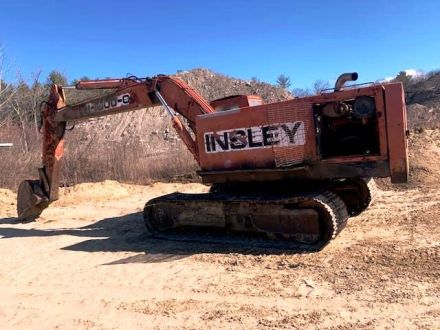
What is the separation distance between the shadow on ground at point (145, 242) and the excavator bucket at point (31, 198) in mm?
462

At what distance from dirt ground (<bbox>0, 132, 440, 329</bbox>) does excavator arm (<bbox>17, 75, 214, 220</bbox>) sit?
1.21 metres

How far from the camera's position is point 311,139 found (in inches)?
286

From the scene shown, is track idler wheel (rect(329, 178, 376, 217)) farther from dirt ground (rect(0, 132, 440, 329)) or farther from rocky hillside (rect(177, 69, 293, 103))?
rocky hillside (rect(177, 69, 293, 103))

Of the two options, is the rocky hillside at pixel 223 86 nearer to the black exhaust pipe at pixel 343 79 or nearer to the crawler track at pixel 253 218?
the crawler track at pixel 253 218

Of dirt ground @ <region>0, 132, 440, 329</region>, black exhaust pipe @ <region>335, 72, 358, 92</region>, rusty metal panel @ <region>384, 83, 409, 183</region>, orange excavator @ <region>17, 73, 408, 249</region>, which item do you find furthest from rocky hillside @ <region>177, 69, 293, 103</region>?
rusty metal panel @ <region>384, 83, 409, 183</region>

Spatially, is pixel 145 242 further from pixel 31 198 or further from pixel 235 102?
pixel 31 198

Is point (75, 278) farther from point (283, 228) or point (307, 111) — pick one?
point (307, 111)

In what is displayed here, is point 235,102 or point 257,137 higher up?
point 235,102

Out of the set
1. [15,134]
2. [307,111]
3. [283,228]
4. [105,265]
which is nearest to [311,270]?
[283,228]

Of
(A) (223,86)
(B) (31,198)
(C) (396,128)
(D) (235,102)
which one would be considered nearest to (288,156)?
(C) (396,128)

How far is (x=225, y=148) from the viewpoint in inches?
320

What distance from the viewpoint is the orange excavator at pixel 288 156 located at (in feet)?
22.7

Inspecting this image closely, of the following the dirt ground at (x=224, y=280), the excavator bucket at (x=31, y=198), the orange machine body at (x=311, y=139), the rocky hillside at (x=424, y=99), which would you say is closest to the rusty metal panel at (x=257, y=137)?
the orange machine body at (x=311, y=139)

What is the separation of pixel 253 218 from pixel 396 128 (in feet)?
7.96
